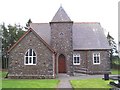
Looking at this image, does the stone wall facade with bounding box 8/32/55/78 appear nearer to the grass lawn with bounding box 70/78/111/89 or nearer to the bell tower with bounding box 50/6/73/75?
the bell tower with bounding box 50/6/73/75

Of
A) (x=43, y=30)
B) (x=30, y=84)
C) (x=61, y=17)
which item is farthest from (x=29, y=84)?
(x=43, y=30)

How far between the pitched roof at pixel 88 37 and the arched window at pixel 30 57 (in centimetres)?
956

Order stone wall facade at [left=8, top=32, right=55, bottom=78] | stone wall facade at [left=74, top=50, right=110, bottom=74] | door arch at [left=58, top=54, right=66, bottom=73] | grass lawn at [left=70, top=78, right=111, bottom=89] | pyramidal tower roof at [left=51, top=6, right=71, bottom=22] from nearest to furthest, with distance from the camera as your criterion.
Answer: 1. grass lawn at [left=70, top=78, right=111, bottom=89]
2. stone wall facade at [left=8, top=32, right=55, bottom=78]
3. pyramidal tower roof at [left=51, top=6, right=71, bottom=22]
4. door arch at [left=58, top=54, right=66, bottom=73]
5. stone wall facade at [left=74, top=50, right=110, bottom=74]

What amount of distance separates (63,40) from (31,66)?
645cm

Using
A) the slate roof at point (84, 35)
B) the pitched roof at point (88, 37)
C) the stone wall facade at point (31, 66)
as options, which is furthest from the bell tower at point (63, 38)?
the pitched roof at point (88, 37)

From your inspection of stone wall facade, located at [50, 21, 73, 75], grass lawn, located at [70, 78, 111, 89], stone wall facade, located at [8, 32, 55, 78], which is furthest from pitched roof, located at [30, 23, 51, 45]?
grass lawn, located at [70, 78, 111, 89]

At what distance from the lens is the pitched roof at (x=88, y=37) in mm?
39300

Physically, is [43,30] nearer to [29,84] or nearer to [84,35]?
[84,35]

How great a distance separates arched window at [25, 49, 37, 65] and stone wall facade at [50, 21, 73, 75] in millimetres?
4607

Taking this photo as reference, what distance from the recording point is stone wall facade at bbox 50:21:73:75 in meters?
34.7

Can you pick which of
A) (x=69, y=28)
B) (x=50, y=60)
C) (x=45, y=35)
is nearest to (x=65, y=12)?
(x=69, y=28)

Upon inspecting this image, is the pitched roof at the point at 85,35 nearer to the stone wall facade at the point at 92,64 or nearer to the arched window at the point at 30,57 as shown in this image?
the stone wall facade at the point at 92,64

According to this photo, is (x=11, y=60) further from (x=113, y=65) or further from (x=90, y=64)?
(x=113, y=65)

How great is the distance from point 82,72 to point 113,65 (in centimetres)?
1911
